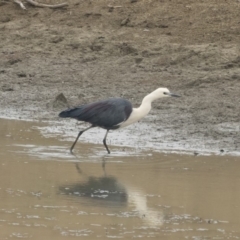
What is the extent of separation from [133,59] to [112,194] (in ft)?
23.6

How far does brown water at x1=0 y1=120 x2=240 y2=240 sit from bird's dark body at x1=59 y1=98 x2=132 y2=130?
1.14 ft

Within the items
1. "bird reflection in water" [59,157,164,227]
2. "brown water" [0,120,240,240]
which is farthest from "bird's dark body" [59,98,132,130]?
"bird reflection in water" [59,157,164,227]

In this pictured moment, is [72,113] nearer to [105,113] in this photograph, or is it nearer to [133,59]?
[105,113]

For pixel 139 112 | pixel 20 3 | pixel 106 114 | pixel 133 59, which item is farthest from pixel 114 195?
pixel 20 3

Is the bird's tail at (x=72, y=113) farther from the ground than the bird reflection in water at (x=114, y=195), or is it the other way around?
the bird's tail at (x=72, y=113)

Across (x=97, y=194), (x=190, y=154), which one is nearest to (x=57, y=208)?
(x=97, y=194)

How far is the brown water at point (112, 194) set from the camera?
25.9 feet

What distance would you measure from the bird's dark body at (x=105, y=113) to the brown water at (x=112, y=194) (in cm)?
35

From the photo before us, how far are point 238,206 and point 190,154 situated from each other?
2567 millimetres

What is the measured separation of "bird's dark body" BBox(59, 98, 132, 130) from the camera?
11.5m

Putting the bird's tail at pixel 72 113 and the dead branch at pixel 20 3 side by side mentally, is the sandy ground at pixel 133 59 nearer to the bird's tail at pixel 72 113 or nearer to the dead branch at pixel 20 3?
the dead branch at pixel 20 3

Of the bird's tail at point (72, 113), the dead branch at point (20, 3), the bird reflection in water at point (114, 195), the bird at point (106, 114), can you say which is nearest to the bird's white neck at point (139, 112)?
the bird at point (106, 114)

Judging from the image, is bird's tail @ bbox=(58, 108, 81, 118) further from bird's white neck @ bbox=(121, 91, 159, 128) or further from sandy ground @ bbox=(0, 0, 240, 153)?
sandy ground @ bbox=(0, 0, 240, 153)

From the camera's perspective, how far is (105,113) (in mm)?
11523
